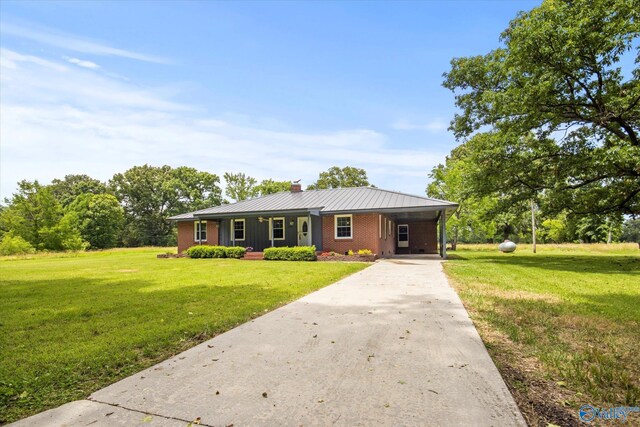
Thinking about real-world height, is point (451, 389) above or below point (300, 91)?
below

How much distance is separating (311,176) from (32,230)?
35.6 meters

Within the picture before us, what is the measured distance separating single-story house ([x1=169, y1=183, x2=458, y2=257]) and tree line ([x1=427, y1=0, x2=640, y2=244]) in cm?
327

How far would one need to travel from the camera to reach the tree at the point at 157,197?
164 ft

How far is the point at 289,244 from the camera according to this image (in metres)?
19.9

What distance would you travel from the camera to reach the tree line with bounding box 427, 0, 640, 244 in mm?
11688

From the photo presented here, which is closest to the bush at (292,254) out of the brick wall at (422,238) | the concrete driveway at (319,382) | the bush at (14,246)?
the brick wall at (422,238)

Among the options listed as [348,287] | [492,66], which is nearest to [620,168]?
[492,66]

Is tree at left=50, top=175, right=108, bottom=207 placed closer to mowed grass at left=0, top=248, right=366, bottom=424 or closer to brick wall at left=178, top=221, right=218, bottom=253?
brick wall at left=178, top=221, right=218, bottom=253

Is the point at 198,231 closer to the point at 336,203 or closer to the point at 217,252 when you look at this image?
the point at 217,252

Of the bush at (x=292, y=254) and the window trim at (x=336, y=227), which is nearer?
the bush at (x=292, y=254)

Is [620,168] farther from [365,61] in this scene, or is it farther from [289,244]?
[289,244]

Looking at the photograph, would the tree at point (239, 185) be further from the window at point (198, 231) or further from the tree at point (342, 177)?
the window at point (198, 231)

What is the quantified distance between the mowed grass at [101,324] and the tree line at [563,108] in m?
10.3

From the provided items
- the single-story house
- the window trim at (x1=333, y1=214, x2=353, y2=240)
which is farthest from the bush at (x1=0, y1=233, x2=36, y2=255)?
the window trim at (x1=333, y1=214, x2=353, y2=240)
